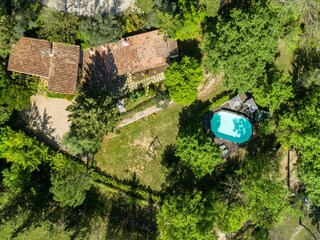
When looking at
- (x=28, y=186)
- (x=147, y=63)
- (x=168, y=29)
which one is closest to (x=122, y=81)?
(x=147, y=63)

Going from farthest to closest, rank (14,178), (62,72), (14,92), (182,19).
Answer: (62,72)
(14,178)
(14,92)
(182,19)

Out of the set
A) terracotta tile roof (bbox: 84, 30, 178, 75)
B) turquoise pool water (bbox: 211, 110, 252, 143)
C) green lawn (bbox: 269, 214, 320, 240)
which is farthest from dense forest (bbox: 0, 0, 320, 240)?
green lawn (bbox: 269, 214, 320, 240)

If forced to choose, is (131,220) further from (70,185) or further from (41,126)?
(41,126)

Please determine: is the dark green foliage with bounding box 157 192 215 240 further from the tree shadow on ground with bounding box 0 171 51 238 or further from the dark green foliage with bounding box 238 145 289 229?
the tree shadow on ground with bounding box 0 171 51 238

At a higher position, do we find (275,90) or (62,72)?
(62,72)

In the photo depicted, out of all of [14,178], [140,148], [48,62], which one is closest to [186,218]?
[140,148]

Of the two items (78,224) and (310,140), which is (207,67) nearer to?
(310,140)

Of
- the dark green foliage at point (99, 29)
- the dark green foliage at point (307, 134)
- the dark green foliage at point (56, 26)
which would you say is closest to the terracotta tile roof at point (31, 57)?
the dark green foliage at point (56, 26)

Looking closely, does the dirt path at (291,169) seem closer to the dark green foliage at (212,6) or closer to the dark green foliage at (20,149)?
the dark green foliage at (212,6)
